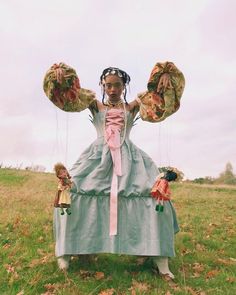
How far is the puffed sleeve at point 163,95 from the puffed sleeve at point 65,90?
843mm

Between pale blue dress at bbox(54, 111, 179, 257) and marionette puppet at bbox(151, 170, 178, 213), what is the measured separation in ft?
0.41

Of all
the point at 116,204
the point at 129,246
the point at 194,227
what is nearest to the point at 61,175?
the point at 116,204

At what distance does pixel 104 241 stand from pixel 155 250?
2.12 feet

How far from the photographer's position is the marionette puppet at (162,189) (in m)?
5.27

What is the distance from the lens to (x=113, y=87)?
6051 mm

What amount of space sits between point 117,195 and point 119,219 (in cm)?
30

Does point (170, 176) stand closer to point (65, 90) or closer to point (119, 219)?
point (119, 219)

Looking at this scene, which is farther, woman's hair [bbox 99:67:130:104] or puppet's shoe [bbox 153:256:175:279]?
woman's hair [bbox 99:67:130:104]

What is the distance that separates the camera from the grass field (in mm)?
5207

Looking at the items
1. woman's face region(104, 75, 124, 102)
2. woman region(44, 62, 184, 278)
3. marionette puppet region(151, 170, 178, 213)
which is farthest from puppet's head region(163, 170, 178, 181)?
woman's face region(104, 75, 124, 102)

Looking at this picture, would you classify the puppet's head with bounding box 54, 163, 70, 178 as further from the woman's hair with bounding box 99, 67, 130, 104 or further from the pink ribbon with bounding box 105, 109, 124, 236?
the woman's hair with bounding box 99, 67, 130, 104

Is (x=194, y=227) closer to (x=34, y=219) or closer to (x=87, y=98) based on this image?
(x=34, y=219)

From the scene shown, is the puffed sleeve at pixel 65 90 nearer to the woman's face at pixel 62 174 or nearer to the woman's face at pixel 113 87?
Result: the woman's face at pixel 113 87

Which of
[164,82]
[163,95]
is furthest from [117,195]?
[164,82]
